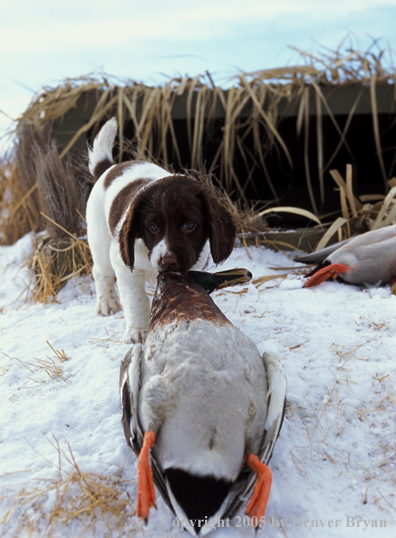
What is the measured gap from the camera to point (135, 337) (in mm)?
2334

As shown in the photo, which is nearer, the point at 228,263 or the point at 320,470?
the point at 320,470

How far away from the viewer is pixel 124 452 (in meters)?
1.55

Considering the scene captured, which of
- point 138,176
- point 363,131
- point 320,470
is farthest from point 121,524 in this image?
point 363,131

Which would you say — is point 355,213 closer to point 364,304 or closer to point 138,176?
point 364,304

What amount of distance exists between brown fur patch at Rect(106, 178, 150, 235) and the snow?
64cm

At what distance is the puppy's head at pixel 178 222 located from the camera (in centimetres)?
217

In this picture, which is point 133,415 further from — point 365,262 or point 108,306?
point 365,262

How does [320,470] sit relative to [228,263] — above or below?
above

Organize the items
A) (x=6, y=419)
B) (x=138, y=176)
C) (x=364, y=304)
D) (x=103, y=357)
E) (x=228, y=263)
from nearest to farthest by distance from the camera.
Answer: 1. (x=6, y=419)
2. (x=103, y=357)
3. (x=364, y=304)
4. (x=138, y=176)
5. (x=228, y=263)

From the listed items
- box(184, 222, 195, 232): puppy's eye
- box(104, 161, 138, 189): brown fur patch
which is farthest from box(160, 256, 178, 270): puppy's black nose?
box(104, 161, 138, 189): brown fur patch

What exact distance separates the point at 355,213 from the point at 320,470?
3.24 m

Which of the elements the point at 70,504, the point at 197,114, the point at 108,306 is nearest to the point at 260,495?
the point at 70,504

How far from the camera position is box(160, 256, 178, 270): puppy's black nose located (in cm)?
200

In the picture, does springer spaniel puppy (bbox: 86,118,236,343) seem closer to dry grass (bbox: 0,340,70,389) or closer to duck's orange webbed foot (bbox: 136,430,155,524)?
dry grass (bbox: 0,340,70,389)
